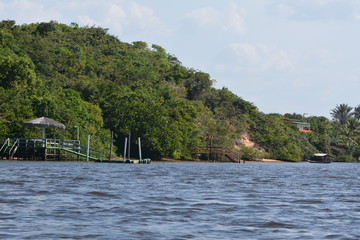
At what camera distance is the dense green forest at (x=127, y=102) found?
65750 millimetres

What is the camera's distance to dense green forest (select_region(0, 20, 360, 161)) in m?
65.8

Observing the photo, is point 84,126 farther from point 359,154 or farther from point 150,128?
point 359,154

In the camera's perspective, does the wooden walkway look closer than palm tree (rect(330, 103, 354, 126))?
Yes

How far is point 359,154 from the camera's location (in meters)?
129

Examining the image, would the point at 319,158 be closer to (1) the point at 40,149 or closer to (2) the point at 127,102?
(2) the point at 127,102

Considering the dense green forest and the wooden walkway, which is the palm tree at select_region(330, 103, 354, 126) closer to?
the dense green forest

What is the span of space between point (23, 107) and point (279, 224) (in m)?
50.9

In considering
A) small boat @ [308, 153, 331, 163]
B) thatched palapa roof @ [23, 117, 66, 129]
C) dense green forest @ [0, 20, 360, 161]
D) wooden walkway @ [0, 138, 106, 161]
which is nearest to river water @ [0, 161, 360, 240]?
thatched palapa roof @ [23, 117, 66, 129]

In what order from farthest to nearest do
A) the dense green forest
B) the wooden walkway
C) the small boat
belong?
the small boat
the dense green forest
the wooden walkway

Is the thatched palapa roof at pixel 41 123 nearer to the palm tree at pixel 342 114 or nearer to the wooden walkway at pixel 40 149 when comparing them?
the wooden walkway at pixel 40 149

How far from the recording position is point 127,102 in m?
77.1

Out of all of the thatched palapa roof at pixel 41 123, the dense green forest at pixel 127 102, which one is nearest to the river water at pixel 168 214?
the thatched palapa roof at pixel 41 123

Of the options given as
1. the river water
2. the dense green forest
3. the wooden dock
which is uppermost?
the dense green forest

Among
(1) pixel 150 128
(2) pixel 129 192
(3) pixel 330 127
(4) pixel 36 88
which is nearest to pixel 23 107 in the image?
(4) pixel 36 88
